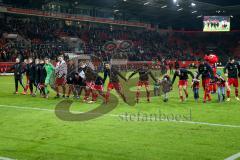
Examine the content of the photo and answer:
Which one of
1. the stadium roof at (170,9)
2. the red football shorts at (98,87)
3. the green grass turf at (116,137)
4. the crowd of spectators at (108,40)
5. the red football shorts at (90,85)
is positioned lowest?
the green grass turf at (116,137)

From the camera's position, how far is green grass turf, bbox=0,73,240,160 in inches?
295

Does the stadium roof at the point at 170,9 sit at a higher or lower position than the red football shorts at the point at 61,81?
higher

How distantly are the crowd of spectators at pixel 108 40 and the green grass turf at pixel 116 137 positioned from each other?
94.0 feet

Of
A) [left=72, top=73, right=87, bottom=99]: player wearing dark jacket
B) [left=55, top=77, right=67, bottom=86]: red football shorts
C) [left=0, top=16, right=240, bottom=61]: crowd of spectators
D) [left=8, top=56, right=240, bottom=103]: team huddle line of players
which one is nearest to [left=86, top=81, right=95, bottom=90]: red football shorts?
[left=8, top=56, right=240, bottom=103]: team huddle line of players

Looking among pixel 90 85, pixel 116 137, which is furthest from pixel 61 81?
pixel 116 137

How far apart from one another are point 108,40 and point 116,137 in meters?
48.5

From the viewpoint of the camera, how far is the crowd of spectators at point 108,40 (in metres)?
42.2

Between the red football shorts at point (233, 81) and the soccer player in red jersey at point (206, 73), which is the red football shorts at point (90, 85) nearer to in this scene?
the soccer player in red jersey at point (206, 73)

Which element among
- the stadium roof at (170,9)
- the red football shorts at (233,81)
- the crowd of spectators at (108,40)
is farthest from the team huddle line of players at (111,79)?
the stadium roof at (170,9)

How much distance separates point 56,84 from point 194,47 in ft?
196

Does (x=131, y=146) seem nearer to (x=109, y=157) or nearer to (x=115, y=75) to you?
(x=109, y=157)

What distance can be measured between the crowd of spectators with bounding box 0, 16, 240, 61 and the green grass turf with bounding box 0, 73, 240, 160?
28.6 m

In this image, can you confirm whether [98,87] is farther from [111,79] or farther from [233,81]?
[233,81]

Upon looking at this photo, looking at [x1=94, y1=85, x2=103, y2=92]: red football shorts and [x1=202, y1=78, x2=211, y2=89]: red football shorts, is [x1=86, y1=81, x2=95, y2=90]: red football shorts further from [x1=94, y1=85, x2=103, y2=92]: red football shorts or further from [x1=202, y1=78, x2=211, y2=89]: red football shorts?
[x1=202, y1=78, x2=211, y2=89]: red football shorts
